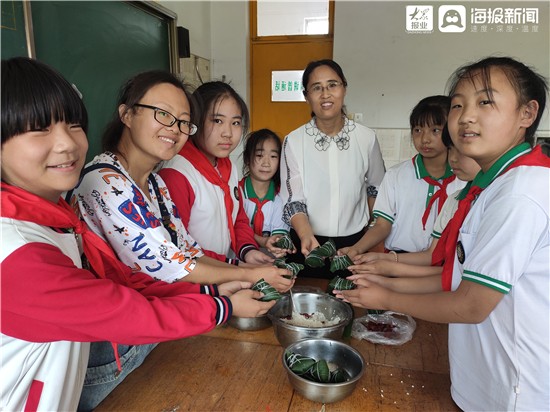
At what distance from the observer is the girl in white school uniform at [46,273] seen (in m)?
0.79

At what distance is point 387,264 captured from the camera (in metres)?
1.69

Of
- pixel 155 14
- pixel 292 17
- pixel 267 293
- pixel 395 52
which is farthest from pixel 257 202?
pixel 292 17

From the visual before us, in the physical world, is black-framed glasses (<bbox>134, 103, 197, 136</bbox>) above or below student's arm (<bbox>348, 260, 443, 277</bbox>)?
above

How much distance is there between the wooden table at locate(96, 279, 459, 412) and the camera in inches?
41.3

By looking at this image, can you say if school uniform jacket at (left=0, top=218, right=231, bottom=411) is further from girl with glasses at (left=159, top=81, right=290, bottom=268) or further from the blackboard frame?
the blackboard frame

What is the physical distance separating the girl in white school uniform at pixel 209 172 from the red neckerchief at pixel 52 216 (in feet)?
1.85

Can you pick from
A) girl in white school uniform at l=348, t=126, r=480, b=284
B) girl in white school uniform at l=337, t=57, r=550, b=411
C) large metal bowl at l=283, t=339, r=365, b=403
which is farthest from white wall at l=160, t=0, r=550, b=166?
large metal bowl at l=283, t=339, r=365, b=403

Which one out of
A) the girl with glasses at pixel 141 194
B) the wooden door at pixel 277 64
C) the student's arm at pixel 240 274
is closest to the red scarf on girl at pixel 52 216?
the girl with glasses at pixel 141 194

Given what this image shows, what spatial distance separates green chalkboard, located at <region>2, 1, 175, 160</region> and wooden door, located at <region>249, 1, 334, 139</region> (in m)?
1.43

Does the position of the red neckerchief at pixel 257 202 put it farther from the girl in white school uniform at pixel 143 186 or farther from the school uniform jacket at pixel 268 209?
the girl in white school uniform at pixel 143 186

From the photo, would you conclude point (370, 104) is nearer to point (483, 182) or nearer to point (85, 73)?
point (85, 73)

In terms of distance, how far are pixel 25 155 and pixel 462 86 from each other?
1148 mm

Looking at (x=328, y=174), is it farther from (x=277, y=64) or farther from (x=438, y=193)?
(x=277, y=64)

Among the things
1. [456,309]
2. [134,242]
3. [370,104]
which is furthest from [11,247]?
[370,104]
